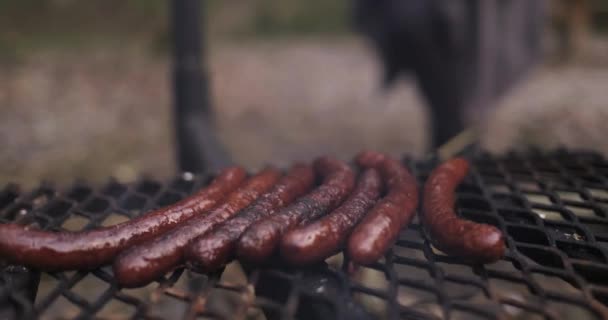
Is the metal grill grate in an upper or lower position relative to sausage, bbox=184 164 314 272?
lower

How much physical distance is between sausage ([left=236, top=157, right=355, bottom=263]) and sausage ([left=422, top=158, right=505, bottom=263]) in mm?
386

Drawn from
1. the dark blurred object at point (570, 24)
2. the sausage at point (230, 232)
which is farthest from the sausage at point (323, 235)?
the dark blurred object at point (570, 24)

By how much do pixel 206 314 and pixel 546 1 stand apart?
5046mm

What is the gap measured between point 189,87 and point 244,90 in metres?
3.67

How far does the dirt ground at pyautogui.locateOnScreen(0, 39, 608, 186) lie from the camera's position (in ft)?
20.2

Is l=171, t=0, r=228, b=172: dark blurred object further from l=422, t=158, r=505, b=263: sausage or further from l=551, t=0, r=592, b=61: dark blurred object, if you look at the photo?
l=551, t=0, r=592, b=61: dark blurred object

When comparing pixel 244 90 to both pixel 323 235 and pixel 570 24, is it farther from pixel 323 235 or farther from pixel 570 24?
pixel 323 235

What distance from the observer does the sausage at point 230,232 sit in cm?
167

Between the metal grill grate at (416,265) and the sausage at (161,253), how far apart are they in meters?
0.06

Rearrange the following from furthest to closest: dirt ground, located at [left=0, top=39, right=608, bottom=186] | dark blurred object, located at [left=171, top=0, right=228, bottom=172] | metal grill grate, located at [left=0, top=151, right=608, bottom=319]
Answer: dirt ground, located at [left=0, top=39, right=608, bottom=186] < dark blurred object, located at [left=171, top=0, right=228, bottom=172] < metal grill grate, located at [left=0, top=151, right=608, bottom=319]

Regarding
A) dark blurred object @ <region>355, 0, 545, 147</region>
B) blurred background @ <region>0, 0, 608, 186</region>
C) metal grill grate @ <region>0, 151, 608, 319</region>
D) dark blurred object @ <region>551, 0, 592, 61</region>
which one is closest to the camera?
metal grill grate @ <region>0, 151, 608, 319</region>

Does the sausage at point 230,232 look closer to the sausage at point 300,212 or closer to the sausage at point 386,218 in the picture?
the sausage at point 300,212

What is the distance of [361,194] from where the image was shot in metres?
2.07

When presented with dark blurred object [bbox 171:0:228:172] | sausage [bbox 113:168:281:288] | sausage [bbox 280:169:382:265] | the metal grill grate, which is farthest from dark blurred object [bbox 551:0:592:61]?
sausage [bbox 113:168:281:288]
